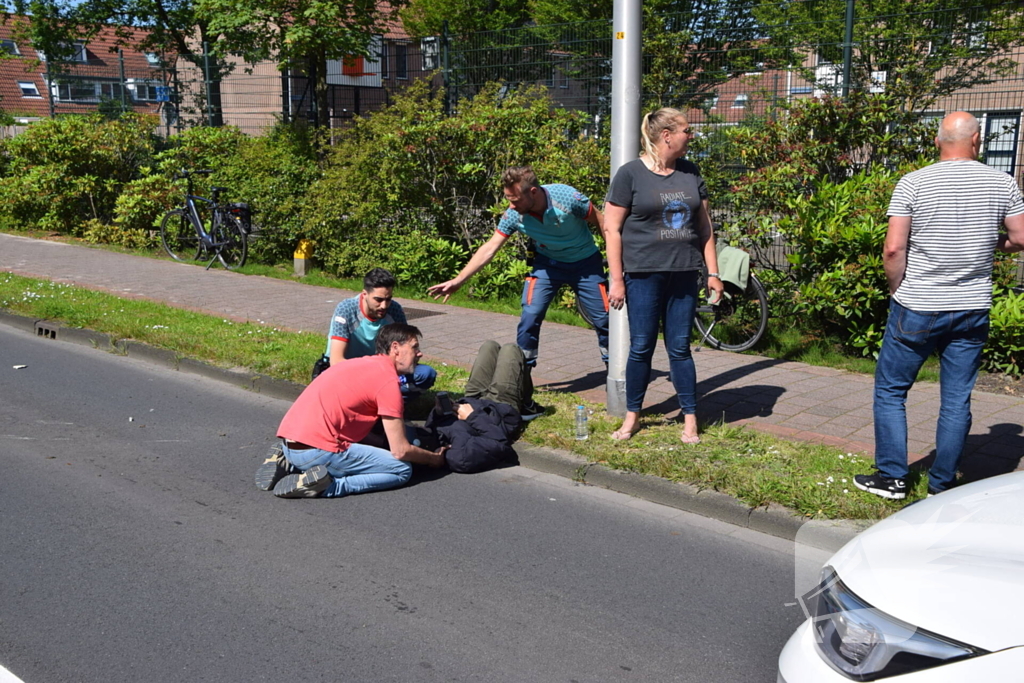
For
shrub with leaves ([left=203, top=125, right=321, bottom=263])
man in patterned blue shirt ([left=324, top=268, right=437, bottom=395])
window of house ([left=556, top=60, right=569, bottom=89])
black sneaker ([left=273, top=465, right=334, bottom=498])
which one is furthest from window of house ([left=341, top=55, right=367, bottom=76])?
black sneaker ([left=273, top=465, right=334, bottom=498])

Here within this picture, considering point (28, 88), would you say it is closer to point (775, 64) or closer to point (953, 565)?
point (775, 64)

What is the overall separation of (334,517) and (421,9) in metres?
24.4

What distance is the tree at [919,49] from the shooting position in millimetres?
9273

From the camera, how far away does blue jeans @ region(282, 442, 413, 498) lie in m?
5.29

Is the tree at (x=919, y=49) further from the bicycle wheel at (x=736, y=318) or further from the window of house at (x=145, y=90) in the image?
the window of house at (x=145, y=90)

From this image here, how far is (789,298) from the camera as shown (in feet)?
Result: 28.4

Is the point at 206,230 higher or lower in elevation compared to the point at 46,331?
higher

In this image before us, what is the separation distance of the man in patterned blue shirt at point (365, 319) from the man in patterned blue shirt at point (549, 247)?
1.26 ft

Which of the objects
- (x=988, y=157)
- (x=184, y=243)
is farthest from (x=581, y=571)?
(x=184, y=243)

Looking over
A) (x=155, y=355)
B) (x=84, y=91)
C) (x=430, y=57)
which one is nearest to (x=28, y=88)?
(x=84, y=91)

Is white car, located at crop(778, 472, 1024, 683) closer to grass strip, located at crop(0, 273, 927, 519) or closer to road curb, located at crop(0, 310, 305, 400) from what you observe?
grass strip, located at crop(0, 273, 927, 519)

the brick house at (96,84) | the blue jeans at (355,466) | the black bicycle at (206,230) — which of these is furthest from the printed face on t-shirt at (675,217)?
the brick house at (96,84)

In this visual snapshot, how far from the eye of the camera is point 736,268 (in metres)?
8.51

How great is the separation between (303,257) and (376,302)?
7.28 m
